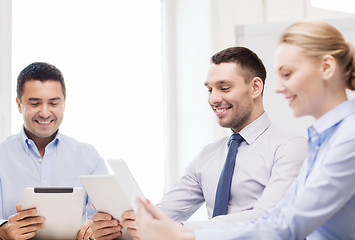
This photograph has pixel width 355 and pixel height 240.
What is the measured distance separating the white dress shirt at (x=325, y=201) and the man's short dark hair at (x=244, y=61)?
834mm

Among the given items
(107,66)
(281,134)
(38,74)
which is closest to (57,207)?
(38,74)

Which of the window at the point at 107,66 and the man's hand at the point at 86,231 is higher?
the window at the point at 107,66

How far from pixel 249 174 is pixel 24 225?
0.95 metres

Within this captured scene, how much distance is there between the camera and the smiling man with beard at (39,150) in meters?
2.47

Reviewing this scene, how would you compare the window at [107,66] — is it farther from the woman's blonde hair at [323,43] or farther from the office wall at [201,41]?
the woman's blonde hair at [323,43]

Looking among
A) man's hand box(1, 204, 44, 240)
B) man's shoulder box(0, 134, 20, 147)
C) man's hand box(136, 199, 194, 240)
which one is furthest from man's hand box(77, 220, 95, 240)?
man's hand box(136, 199, 194, 240)

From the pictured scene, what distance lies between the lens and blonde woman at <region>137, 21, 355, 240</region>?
1.27 metres

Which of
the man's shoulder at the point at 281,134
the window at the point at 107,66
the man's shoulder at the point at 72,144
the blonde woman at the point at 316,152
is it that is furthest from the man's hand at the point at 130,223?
the window at the point at 107,66

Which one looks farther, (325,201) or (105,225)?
(105,225)

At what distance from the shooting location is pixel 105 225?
6.34ft

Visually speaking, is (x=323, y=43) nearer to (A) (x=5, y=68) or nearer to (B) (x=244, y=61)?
(B) (x=244, y=61)

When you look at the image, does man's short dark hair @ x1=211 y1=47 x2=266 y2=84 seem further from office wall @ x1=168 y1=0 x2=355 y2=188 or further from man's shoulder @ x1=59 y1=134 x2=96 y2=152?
office wall @ x1=168 y1=0 x2=355 y2=188

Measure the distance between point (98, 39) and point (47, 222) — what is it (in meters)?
2.27

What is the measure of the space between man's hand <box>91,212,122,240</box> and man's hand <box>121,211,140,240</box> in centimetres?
5
